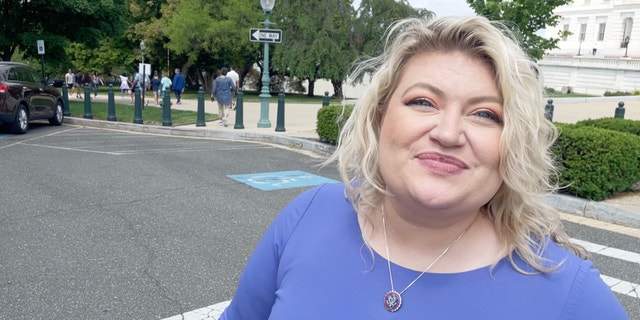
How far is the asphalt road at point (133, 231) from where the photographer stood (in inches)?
158

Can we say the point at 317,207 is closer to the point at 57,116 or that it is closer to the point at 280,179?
the point at 280,179

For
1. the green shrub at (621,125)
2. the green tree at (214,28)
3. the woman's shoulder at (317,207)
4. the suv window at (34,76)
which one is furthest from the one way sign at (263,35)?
the green tree at (214,28)

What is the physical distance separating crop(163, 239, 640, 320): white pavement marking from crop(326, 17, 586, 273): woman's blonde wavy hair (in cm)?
110

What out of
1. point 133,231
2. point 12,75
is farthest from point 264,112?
point 133,231

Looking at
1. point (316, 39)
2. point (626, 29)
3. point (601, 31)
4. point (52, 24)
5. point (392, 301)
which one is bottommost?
point (392, 301)

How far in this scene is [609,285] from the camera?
15.0 ft

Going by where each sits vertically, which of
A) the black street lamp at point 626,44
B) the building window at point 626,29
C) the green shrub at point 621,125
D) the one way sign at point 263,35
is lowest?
the green shrub at point 621,125

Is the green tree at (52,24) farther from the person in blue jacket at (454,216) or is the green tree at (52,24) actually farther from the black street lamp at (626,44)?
the black street lamp at (626,44)

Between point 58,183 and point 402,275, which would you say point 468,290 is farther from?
point 58,183

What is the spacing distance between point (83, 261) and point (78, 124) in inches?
556

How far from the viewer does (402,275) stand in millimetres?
1454

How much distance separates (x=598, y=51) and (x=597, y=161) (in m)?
72.6

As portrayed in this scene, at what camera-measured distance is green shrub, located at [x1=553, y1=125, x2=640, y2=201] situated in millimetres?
7016

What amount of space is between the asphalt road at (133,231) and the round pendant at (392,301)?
271 centimetres
